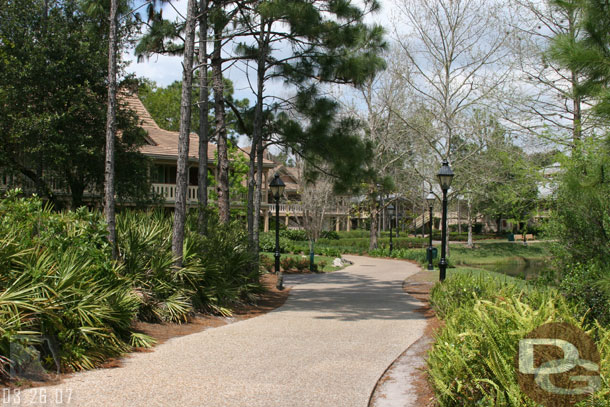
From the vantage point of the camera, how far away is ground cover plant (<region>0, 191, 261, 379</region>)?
19.5 ft

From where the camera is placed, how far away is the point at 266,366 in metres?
6.40

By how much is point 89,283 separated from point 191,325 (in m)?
2.37

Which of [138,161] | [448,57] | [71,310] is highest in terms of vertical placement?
[448,57]

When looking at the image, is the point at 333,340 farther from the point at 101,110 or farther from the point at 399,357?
the point at 101,110

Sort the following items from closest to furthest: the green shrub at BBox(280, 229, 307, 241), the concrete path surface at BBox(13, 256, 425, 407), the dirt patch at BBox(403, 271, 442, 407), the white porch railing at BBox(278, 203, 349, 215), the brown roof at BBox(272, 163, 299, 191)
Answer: the concrete path surface at BBox(13, 256, 425, 407) < the dirt patch at BBox(403, 271, 442, 407) < the green shrub at BBox(280, 229, 307, 241) < the white porch railing at BBox(278, 203, 349, 215) < the brown roof at BBox(272, 163, 299, 191)

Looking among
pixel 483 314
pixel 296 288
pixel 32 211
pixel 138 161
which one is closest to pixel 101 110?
pixel 138 161

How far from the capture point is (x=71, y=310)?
6359 mm

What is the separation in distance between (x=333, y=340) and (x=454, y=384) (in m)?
3.38

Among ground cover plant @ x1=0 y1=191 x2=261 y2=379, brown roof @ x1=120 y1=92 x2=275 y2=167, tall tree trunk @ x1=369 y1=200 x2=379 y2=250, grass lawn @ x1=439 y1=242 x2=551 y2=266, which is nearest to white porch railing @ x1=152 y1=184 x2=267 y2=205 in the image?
brown roof @ x1=120 y1=92 x2=275 y2=167

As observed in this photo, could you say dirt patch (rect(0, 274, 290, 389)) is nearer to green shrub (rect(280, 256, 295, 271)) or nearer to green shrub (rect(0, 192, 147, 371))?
green shrub (rect(0, 192, 147, 371))

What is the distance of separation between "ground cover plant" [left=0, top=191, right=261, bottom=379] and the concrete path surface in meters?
0.54

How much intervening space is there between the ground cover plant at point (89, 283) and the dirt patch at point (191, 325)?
15 cm

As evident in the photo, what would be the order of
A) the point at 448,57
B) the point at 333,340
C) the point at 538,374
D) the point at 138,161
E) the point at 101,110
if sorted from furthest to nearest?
the point at 448,57 < the point at 138,161 < the point at 101,110 < the point at 333,340 < the point at 538,374

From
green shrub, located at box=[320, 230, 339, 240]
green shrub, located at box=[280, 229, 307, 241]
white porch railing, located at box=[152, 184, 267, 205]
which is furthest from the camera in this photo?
green shrub, located at box=[320, 230, 339, 240]
